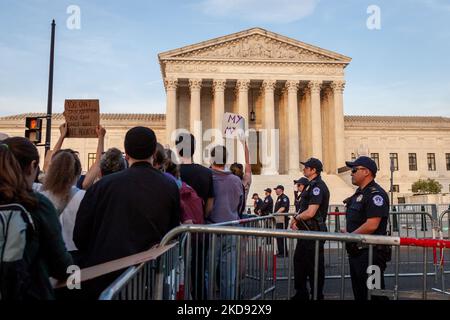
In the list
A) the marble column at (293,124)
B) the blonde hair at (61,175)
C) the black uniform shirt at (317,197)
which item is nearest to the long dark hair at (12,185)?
the blonde hair at (61,175)

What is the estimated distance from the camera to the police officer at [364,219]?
4.74m

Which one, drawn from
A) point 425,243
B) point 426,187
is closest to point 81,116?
point 425,243

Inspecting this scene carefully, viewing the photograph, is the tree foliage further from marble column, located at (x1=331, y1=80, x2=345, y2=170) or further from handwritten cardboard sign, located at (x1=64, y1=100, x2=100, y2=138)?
handwritten cardboard sign, located at (x1=64, y1=100, x2=100, y2=138)

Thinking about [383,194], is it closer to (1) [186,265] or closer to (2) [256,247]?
(2) [256,247]

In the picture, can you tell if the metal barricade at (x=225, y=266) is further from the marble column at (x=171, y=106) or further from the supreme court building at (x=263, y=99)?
the marble column at (x=171, y=106)

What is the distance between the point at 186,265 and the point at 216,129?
39.0 meters

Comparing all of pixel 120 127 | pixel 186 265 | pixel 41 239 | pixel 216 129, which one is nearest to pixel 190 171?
pixel 186 265

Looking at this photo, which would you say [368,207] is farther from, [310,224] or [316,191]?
[310,224]

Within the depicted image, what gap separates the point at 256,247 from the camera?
18.6ft

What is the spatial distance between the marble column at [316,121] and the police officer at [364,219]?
3759cm

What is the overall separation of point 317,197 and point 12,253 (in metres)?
4.54

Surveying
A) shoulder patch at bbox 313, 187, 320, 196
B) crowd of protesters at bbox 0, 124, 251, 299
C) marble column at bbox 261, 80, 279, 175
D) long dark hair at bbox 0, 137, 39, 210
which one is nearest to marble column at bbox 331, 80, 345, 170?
marble column at bbox 261, 80, 279, 175

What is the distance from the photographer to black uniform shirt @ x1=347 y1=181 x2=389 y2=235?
4.86 meters

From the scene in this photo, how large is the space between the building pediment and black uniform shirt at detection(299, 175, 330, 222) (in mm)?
37406
